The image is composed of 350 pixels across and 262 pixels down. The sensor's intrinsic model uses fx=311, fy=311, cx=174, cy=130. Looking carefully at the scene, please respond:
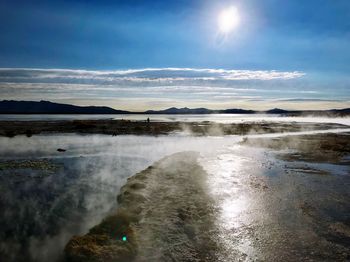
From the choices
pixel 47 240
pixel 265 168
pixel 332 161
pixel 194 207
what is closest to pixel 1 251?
pixel 47 240

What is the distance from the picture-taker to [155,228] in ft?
33.8

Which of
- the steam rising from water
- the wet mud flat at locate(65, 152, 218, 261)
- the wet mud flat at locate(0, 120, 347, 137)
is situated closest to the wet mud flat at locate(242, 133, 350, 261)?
the steam rising from water

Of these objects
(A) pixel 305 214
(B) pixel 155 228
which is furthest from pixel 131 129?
(B) pixel 155 228

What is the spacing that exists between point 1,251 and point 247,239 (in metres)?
7.04

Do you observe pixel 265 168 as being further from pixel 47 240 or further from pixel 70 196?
pixel 47 240

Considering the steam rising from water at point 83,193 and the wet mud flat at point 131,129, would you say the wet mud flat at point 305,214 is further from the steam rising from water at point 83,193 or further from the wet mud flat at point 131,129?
the wet mud flat at point 131,129

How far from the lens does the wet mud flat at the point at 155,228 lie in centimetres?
845

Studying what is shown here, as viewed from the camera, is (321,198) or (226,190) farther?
(226,190)

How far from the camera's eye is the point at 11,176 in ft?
58.1

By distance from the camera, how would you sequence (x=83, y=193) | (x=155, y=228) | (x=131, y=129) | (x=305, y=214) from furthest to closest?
1. (x=131, y=129)
2. (x=83, y=193)
3. (x=305, y=214)
4. (x=155, y=228)

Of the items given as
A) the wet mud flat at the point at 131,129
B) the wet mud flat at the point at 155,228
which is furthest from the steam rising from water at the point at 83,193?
the wet mud flat at the point at 131,129

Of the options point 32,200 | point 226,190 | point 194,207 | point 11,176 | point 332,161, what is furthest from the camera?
point 332,161

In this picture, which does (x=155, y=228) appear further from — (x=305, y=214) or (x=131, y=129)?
(x=131, y=129)

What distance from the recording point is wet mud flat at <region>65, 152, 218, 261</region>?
8.45m
